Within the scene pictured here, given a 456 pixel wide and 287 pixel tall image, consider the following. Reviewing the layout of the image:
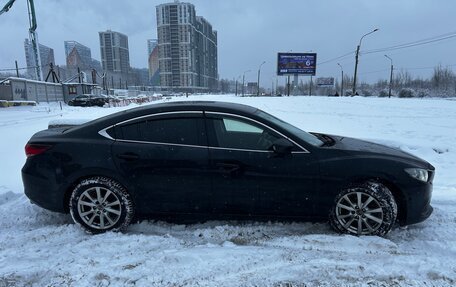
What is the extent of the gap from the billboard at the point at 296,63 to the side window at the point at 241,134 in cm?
6068

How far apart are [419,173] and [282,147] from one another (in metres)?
1.55

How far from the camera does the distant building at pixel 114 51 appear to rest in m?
118

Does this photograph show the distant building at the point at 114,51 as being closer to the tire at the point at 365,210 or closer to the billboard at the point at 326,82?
the billboard at the point at 326,82

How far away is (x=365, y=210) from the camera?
3615mm

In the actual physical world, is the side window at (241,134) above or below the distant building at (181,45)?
below

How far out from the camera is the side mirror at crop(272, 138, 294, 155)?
3.60 m

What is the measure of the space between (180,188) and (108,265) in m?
1.06

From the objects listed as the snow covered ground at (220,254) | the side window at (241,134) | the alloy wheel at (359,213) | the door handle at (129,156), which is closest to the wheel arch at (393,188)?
the alloy wheel at (359,213)

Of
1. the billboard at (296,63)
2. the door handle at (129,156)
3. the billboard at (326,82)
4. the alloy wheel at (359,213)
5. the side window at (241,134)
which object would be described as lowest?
the alloy wheel at (359,213)

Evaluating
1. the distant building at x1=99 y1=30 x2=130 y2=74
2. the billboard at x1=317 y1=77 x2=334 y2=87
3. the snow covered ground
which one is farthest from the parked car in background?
the distant building at x1=99 y1=30 x2=130 y2=74

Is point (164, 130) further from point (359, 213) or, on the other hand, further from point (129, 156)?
point (359, 213)

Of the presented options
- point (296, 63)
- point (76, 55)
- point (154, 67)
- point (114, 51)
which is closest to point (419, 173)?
point (296, 63)

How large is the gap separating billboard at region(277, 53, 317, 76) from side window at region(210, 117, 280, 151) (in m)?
60.7

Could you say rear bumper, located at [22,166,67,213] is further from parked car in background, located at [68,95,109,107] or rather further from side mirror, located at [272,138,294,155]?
parked car in background, located at [68,95,109,107]
